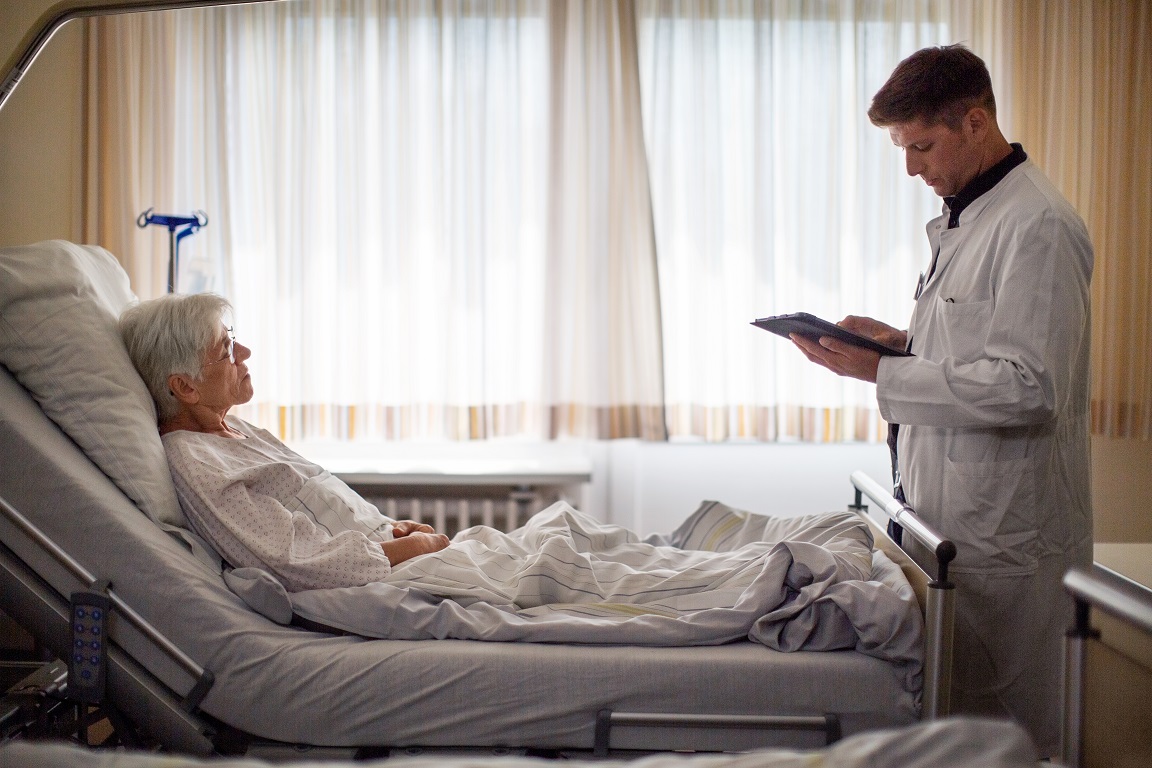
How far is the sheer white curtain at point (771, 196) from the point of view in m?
3.31

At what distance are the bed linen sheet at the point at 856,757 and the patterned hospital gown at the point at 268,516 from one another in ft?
2.08

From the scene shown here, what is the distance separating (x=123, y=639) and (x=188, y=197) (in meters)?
2.18

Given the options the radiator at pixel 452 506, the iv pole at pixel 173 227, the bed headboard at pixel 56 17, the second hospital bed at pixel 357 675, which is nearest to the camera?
the second hospital bed at pixel 357 675

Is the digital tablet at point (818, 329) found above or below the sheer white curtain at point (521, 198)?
below

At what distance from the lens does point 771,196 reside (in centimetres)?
333

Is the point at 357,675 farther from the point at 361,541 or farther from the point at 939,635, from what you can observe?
the point at 939,635

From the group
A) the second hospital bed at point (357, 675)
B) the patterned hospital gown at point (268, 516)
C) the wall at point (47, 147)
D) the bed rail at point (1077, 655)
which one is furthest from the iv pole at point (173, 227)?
the bed rail at point (1077, 655)

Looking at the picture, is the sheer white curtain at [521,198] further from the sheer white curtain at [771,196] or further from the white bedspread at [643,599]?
the white bedspread at [643,599]

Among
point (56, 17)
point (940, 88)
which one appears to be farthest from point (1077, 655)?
point (56, 17)

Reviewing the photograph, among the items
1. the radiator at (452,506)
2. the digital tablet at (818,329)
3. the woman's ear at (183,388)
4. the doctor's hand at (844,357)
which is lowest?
the radiator at (452,506)

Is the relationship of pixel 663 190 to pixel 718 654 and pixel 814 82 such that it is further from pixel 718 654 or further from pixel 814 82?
pixel 718 654

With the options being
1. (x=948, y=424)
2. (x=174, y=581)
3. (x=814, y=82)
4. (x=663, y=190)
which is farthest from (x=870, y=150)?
(x=174, y=581)

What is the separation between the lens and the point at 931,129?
1.75 meters

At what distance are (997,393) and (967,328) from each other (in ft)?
0.57
